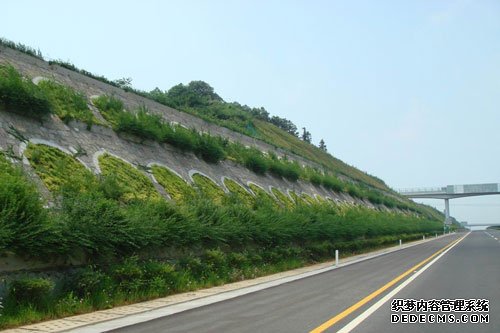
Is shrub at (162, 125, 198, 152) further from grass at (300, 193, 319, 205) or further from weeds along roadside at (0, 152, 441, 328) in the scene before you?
grass at (300, 193, 319, 205)

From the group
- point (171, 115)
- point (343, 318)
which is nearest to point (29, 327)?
point (343, 318)

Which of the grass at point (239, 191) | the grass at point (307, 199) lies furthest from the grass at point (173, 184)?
the grass at point (307, 199)

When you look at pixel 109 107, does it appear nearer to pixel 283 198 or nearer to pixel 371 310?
pixel 283 198

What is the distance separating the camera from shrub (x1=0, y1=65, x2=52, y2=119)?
16.3 meters

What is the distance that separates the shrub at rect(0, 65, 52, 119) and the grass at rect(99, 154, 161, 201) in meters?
2.95

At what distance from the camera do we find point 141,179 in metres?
19.7

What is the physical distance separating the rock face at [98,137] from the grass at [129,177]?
0.40 metres

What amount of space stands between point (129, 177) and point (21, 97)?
5037 mm

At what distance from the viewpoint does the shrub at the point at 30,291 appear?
9664 millimetres

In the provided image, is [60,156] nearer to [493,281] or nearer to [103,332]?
[103,332]

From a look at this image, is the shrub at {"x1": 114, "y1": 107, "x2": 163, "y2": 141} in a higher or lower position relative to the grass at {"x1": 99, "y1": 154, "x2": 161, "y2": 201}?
higher

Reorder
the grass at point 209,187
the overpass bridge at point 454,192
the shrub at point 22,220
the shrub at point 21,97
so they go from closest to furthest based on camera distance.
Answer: the shrub at point 22,220 → the shrub at point 21,97 → the grass at point 209,187 → the overpass bridge at point 454,192

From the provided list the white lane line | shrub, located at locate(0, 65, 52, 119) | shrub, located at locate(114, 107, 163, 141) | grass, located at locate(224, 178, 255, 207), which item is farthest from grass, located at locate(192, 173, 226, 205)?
the white lane line

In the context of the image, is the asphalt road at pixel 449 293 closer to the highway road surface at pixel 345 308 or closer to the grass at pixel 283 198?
the highway road surface at pixel 345 308
